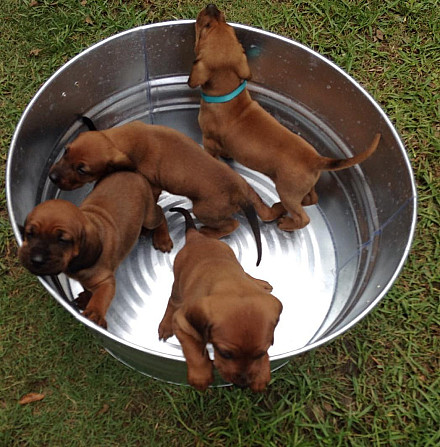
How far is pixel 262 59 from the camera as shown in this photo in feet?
12.6

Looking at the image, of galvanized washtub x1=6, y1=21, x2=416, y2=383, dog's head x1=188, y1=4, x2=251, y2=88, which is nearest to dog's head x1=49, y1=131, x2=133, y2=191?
galvanized washtub x1=6, y1=21, x2=416, y2=383

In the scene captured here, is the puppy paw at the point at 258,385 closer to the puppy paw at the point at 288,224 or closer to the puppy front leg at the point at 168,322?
the puppy front leg at the point at 168,322

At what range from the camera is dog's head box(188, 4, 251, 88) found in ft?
11.0

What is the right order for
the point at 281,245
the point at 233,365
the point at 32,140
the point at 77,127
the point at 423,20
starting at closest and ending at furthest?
the point at 233,365, the point at 32,140, the point at 77,127, the point at 281,245, the point at 423,20

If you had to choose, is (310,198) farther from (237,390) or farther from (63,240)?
(63,240)

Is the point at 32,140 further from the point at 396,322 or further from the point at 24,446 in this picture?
the point at 396,322

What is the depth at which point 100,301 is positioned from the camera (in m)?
3.18

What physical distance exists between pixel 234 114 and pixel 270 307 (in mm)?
1471

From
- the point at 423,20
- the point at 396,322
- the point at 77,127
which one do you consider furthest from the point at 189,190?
the point at 423,20

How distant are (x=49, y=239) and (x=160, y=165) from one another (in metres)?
1.03

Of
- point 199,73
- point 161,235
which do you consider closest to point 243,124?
point 199,73

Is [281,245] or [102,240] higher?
[102,240]

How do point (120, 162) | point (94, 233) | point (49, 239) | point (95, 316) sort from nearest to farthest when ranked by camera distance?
1. point (49, 239)
2. point (94, 233)
3. point (95, 316)
4. point (120, 162)

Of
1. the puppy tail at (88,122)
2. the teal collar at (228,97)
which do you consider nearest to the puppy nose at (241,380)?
the teal collar at (228,97)
